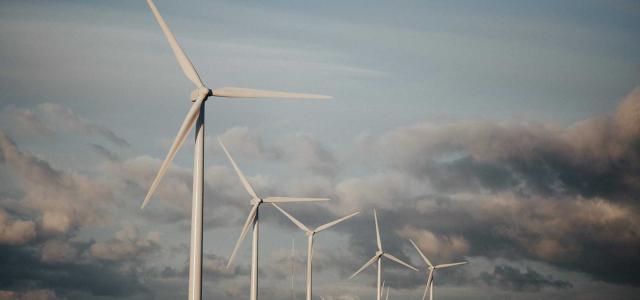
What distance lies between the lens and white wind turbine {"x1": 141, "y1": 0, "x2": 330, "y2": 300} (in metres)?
52.9

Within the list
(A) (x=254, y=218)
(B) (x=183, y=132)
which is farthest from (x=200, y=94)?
(A) (x=254, y=218)

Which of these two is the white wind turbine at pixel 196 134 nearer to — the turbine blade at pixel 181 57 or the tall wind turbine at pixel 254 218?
the turbine blade at pixel 181 57

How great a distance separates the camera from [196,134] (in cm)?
5691

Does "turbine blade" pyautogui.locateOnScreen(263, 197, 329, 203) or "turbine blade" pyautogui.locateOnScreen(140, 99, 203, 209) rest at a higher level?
"turbine blade" pyautogui.locateOnScreen(263, 197, 329, 203)

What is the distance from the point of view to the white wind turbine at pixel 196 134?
52938mm

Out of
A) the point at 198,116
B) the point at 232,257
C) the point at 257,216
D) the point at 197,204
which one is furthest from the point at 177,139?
the point at 257,216

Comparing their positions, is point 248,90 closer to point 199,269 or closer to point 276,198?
point 199,269

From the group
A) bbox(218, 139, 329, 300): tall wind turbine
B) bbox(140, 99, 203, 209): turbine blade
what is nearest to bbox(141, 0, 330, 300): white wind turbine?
bbox(140, 99, 203, 209): turbine blade

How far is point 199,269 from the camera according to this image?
52.9 metres

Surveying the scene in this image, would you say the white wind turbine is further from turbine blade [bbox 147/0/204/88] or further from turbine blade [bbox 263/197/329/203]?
turbine blade [bbox 263/197/329/203]

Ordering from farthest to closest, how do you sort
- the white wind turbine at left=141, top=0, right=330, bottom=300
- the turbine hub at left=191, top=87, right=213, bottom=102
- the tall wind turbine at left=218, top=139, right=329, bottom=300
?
1. the tall wind turbine at left=218, top=139, right=329, bottom=300
2. the turbine hub at left=191, top=87, right=213, bottom=102
3. the white wind turbine at left=141, top=0, right=330, bottom=300

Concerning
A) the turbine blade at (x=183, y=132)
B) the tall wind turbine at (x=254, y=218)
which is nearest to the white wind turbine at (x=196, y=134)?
the turbine blade at (x=183, y=132)

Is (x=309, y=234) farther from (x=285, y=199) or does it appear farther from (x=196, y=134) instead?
(x=196, y=134)

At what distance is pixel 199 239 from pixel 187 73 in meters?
14.8
